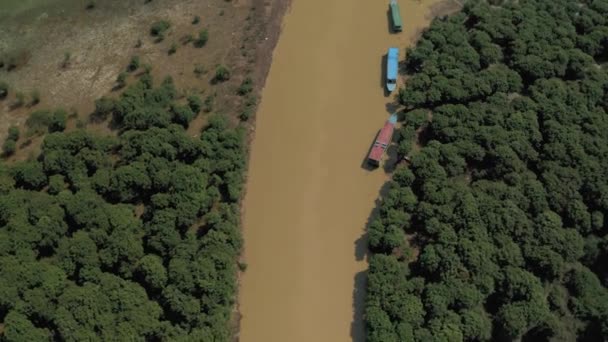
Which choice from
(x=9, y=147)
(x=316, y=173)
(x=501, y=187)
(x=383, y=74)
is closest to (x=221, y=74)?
(x=316, y=173)

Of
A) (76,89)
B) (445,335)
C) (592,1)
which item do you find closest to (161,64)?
(76,89)

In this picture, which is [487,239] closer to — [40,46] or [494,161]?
[494,161]

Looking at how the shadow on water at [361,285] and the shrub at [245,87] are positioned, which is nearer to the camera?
the shadow on water at [361,285]

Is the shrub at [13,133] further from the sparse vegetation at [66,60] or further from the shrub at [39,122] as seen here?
the sparse vegetation at [66,60]

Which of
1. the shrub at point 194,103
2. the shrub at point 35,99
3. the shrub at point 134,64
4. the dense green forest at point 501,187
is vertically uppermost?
the shrub at point 134,64

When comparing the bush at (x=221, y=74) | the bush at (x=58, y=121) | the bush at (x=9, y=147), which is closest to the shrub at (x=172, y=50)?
the bush at (x=221, y=74)

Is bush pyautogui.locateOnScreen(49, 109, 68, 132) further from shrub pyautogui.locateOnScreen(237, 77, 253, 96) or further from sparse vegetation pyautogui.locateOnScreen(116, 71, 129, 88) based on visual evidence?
shrub pyautogui.locateOnScreen(237, 77, 253, 96)

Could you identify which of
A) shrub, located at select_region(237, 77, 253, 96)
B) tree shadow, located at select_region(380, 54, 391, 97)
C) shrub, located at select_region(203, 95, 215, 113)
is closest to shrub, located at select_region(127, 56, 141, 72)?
shrub, located at select_region(203, 95, 215, 113)
